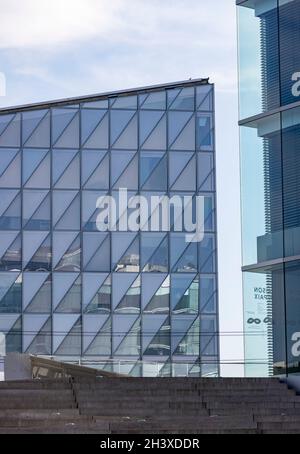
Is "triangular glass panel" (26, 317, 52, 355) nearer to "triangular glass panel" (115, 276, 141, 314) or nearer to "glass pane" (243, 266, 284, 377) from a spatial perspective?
"triangular glass panel" (115, 276, 141, 314)

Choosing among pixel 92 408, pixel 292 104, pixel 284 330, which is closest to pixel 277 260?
pixel 284 330

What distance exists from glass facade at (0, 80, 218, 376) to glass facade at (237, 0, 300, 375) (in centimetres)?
2830

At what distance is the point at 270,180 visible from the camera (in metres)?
28.9

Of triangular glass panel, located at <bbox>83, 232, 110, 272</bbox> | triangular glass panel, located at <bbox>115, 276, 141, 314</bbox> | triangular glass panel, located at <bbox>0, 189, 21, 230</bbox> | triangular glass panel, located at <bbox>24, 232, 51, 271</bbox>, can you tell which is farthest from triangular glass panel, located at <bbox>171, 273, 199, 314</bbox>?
triangular glass panel, located at <bbox>0, 189, 21, 230</bbox>

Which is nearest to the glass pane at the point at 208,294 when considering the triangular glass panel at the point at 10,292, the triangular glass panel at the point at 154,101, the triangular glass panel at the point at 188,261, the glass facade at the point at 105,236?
the glass facade at the point at 105,236

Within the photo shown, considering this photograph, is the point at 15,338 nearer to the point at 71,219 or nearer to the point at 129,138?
the point at 71,219

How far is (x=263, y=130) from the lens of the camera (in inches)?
1154

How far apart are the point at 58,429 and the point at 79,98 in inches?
1519

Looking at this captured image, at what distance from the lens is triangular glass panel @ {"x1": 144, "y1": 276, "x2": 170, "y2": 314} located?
57969 millimetres

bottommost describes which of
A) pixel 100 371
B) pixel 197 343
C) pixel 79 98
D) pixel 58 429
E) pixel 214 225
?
pixel 58 429

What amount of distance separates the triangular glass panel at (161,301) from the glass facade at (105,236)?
0.04 metres

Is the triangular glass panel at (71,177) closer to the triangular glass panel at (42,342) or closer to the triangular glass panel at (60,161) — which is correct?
the triangular glass panel at (60,161)

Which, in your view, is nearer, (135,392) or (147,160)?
(135,392)

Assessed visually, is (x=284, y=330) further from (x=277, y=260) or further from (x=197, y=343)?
(x=197, y=343)
